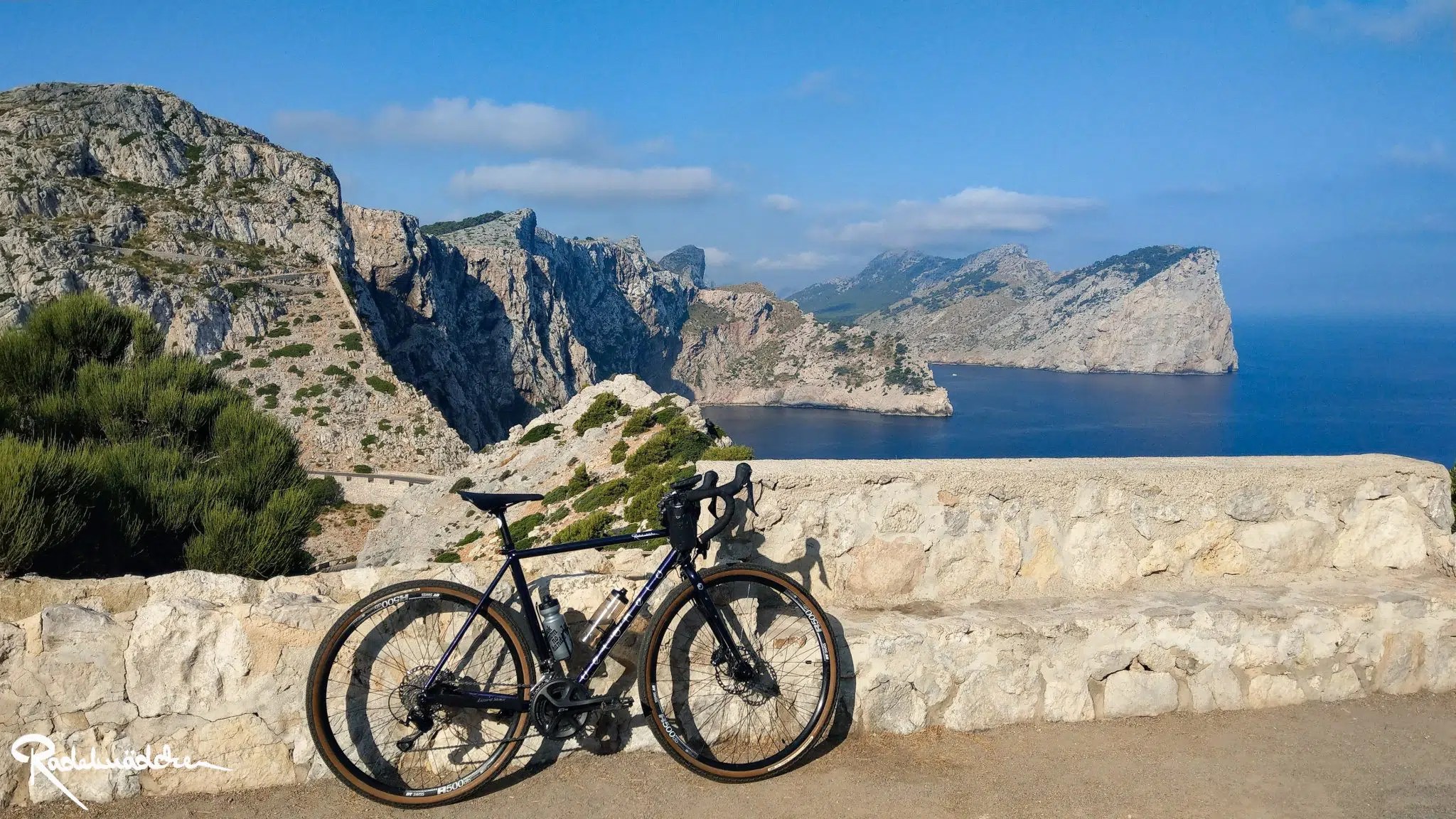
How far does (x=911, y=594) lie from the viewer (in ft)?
14.3

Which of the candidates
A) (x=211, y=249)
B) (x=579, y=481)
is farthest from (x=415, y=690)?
(x=211, y=249)

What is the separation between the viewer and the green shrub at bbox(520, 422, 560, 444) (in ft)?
108

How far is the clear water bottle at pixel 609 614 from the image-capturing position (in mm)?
3475

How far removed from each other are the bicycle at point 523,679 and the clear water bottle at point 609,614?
0.02 metres

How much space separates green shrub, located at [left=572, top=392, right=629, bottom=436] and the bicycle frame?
26.3m

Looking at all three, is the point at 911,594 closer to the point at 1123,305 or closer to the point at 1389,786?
the point at 1389,786

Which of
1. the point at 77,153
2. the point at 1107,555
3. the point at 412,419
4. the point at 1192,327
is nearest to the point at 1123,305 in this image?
the point at 1192,327

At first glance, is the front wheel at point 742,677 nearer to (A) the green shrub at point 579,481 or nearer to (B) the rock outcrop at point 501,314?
(A) the green shrub at point 579,481

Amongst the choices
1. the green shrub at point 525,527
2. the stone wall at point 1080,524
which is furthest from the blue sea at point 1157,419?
the stone wall at point 1080,524

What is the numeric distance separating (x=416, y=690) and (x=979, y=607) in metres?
2.78

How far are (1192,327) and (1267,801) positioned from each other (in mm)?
183268

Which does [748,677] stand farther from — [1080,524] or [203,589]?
[203,589]

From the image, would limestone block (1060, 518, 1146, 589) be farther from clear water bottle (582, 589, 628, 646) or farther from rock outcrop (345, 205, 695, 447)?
rock outcrop (345, 205, 695, 447)

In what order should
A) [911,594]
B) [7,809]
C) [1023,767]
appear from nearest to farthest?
[7,809]
[1023,767]
[911,594]
